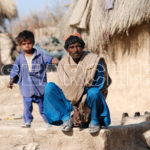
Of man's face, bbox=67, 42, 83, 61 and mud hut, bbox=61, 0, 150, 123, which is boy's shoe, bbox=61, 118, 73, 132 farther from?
mud hut, bbox=61, 0, 150, 123

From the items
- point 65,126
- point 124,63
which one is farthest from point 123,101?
point 65,126

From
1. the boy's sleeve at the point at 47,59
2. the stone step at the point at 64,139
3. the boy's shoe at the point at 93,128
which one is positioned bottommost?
the stone step at the point at 64,139

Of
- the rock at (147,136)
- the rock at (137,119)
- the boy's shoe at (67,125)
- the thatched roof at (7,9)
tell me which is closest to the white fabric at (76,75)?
the boy's shoe at (67,125)

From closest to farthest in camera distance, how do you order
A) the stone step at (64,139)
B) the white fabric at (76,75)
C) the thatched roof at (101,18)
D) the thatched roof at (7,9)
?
the white fabric at (76,75), the stone step at (64,139), the thatched roof at (101,18), the thatched roof at (7,9)

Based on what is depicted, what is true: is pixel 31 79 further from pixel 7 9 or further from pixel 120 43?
pixel 7 9

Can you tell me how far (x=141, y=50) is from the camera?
8008mm

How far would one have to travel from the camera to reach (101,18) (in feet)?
25.0

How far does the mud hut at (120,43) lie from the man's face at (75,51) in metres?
3.52

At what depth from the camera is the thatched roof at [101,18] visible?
7078 millimetres

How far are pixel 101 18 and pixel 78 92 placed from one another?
13.7 ft

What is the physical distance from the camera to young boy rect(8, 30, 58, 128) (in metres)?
4.59

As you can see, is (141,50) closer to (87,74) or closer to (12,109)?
(12,109)

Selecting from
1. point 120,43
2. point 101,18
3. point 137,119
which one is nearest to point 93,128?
point 137,119

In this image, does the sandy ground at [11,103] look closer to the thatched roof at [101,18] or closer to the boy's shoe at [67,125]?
the thatched roof at [101,18]
